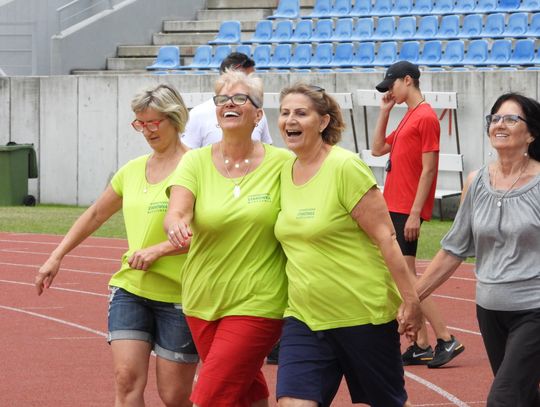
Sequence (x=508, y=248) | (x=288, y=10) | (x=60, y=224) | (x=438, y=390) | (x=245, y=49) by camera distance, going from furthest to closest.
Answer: (x=288, y=10) → (x=245, y=49) → (x=60, y=224) → (x=438, y=390) → (x=508, y=248)

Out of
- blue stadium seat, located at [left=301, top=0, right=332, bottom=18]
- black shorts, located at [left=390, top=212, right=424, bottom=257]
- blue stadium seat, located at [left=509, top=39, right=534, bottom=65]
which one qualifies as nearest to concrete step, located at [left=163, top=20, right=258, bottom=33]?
blue stadium seat, located at [left=301, top=0, right=332, bottom=18]

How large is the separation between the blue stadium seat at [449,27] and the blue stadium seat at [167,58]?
5666 millimetres

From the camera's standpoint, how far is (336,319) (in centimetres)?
546

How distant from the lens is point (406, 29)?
25.0 m

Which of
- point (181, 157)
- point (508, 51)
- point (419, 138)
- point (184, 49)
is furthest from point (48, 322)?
point (184, 49)

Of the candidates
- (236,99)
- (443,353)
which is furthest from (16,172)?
(236,99)

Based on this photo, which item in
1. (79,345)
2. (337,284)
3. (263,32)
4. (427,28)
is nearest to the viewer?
(337,284)

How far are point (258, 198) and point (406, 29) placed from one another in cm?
1982

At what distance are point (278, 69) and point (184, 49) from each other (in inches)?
149

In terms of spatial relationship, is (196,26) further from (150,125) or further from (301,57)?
(150,125)

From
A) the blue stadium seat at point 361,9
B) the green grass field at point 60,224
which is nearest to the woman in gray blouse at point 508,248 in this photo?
the green grass field at point 60,224

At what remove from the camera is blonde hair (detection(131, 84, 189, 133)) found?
250 inches

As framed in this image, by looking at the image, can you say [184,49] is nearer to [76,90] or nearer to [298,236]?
[76,90]

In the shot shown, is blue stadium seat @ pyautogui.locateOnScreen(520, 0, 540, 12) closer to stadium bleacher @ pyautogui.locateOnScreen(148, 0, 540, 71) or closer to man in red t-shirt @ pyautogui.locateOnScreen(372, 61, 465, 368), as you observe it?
stadium bleacher @ pyautogui.locateOnScreen(148, 0, 540, 71)
